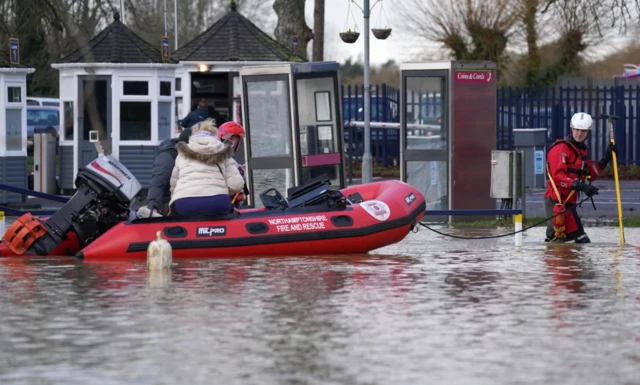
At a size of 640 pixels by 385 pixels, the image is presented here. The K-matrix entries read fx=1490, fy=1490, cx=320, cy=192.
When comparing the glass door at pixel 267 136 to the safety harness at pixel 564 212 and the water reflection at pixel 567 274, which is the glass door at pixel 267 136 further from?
the water reflection at pixel 567 274

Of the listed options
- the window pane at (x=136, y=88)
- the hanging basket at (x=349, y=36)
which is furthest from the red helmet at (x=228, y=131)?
the hanging basket at (x=349, y=36)

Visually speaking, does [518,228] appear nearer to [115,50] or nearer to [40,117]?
[115,50]

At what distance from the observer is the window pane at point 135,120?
26750mm

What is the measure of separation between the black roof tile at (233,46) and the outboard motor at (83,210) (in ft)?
39.6


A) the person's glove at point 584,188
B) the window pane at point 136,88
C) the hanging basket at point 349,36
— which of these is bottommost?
the person's glove at point 584,188

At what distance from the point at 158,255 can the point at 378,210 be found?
2711mm

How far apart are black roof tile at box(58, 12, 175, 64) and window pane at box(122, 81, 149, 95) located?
40 cm

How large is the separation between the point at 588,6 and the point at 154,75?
7951 mm

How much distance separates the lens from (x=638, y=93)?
30.9 m

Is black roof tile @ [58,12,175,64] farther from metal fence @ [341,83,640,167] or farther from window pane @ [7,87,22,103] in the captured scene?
metal fence @ [341,83,640,167]

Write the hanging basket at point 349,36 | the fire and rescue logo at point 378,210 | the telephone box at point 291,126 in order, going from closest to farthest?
the fire and rescue logo at point 378,210
the telephone box at point 291,126
the hanging basket at point 349,36

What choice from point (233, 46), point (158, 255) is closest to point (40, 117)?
point (233, 46)

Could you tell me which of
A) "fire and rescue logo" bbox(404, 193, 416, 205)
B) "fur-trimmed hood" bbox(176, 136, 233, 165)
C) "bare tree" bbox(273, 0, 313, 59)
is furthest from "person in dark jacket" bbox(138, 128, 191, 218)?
"bare tree" bbox(273, 0, 313, 59)

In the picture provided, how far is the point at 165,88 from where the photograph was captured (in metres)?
27.1
